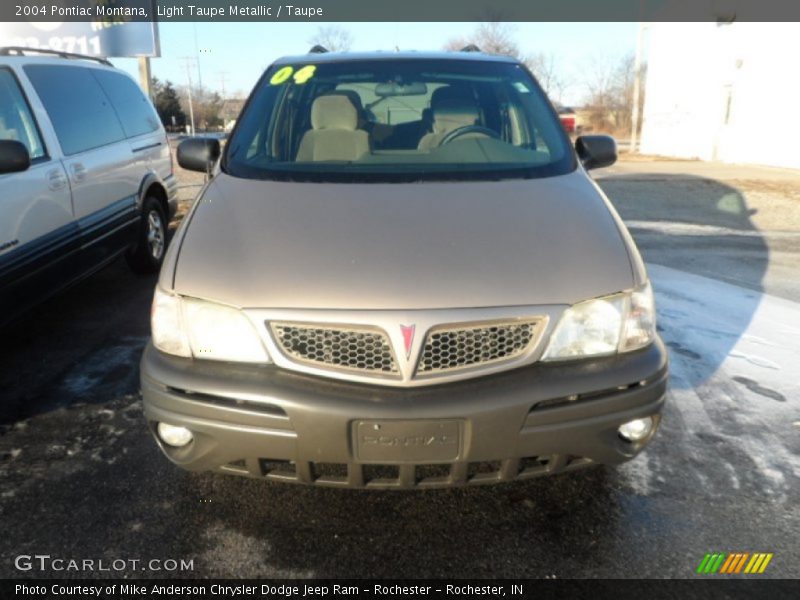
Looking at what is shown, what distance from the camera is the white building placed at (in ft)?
61.0

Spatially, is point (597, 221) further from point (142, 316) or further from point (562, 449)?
point (142, 316)

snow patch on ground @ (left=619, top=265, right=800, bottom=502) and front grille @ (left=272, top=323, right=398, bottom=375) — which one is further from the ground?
front grille @ (left=272, top=323, right=398, bottom=375)

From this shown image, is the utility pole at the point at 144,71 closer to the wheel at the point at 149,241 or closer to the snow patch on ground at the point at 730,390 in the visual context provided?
the wheel at the point at 149,241

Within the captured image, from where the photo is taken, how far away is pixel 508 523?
8.43 feet

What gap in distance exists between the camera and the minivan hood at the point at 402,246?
219 cm

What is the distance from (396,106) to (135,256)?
353 cm

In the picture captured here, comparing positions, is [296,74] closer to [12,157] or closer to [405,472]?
[12,157]

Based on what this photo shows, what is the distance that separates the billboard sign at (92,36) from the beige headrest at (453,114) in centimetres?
928

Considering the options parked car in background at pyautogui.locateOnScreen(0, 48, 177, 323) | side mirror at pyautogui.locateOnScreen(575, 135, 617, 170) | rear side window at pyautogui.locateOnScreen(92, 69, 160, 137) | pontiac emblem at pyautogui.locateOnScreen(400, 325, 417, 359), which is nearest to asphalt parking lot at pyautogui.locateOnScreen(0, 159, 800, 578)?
parked car in background at pyautogui.locateOnScreen(0, 48, 177, 323)

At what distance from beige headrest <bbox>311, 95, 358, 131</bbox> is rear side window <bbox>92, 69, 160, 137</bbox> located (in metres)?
3.11

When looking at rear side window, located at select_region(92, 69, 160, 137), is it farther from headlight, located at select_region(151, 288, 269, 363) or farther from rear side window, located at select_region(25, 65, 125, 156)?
headlight, located at select_region(151, 288, 269, 363)
